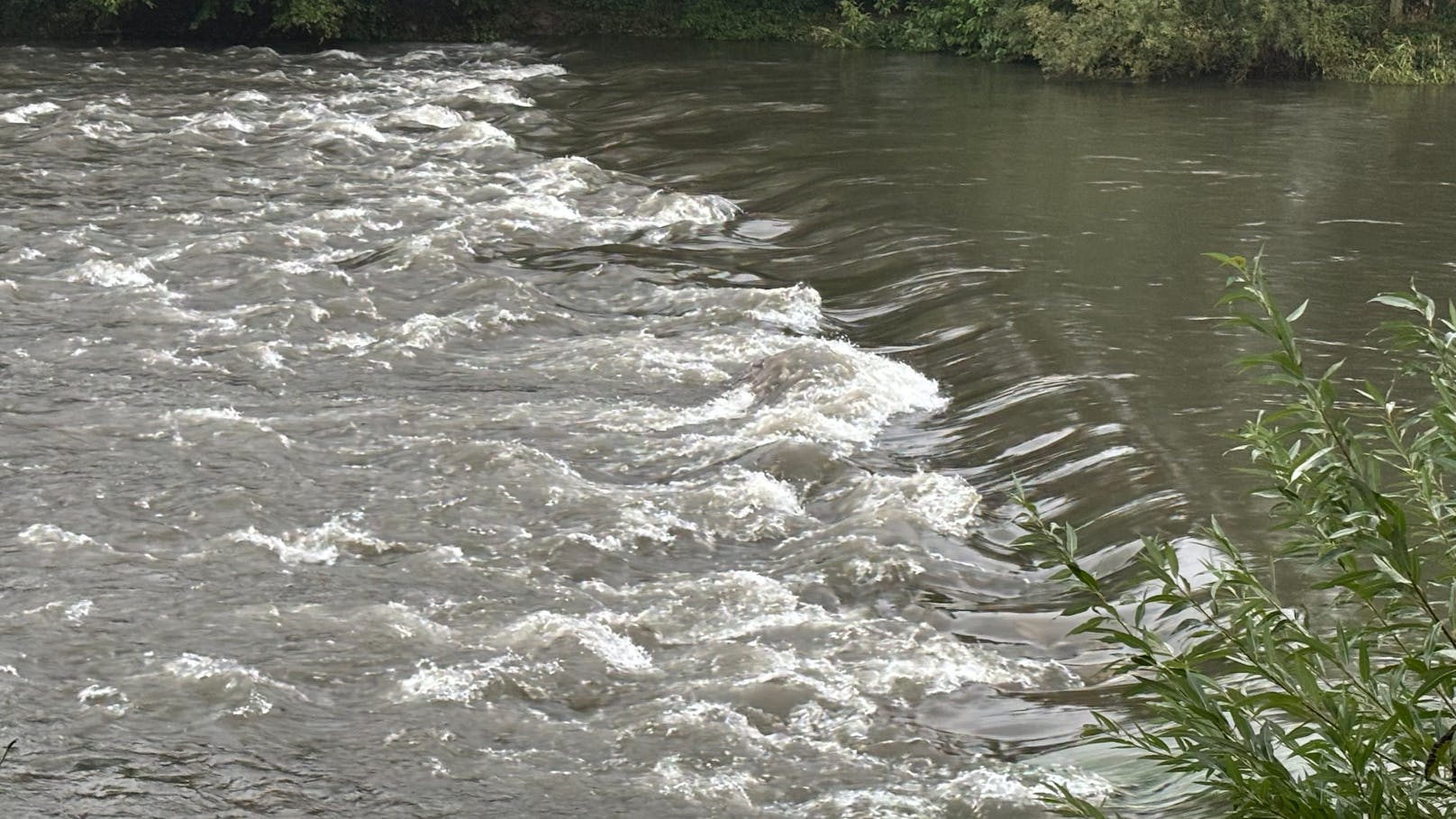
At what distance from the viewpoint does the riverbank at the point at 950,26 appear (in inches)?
1029

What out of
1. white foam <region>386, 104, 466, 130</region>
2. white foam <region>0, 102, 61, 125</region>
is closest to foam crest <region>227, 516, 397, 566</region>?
white foam <region>386, 104, 466, 130</region>

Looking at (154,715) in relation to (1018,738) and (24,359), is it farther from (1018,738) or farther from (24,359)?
(24,359)

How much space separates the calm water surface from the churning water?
0.11 ft

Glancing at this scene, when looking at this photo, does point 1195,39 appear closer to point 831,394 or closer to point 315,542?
point 831,394

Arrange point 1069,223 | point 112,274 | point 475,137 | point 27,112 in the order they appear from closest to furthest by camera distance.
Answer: point 112,274
point 1069,223
point 475,137
point 27,112

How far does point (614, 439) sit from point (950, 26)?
23.5 meters

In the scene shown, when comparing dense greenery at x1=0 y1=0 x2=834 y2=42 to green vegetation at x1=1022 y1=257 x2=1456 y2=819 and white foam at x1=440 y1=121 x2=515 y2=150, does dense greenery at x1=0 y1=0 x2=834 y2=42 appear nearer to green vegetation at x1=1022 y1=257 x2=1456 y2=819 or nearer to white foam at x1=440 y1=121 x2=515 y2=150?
white foam at x1=440 y1=121 x2=515 y2=150

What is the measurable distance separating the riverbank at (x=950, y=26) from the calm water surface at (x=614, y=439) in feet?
18.6

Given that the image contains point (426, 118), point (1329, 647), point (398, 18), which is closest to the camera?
point (1329, 647)

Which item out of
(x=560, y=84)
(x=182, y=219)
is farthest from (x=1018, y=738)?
(x=560, y=84)

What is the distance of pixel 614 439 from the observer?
33.5 feet

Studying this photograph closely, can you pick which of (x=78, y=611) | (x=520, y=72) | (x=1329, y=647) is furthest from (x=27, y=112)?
(x=1329, y=647)

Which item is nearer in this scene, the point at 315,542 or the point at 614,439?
the point at 315,542

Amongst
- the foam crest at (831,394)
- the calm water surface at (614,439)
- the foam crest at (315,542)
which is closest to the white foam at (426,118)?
the calm water surface at (614,439)
